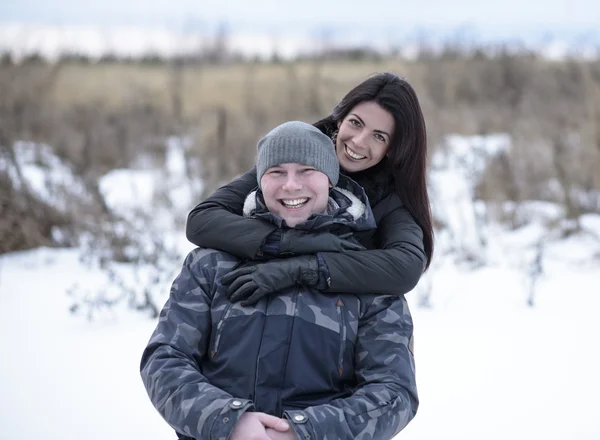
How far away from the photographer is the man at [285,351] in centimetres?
193

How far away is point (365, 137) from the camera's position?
8.71 ft

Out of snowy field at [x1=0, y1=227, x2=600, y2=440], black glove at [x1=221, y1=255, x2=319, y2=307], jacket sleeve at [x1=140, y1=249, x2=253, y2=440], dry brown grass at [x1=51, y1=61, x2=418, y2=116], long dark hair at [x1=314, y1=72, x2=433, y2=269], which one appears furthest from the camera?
dry brown grass at [x1=51, y1=61, x2=418, y2=116]

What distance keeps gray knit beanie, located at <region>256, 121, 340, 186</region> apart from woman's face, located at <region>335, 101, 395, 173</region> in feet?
1.13

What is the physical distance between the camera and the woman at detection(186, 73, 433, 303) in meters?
2.12

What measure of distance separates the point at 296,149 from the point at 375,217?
1.73 ft

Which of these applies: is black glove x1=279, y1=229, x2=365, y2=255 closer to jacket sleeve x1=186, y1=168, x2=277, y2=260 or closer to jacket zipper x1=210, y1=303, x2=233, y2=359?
jacket sleeve x1=186, y1=168, x2=277, y2=260

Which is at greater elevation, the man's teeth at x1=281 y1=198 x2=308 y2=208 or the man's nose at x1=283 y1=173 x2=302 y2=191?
the man's nose at x1=283 y1=173 x2=302 y2=191

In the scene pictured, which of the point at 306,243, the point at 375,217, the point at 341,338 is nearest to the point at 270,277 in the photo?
the point at 306,243

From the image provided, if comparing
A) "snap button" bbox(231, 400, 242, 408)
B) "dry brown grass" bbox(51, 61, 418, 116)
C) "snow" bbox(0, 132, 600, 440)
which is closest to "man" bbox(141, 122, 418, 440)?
"snap button" bbox(231, 400, 242, 408)

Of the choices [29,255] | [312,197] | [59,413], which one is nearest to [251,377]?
[312,197]

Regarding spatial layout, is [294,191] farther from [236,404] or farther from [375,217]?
[236,404]

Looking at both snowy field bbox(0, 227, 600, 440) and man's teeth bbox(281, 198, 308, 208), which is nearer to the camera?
man's teeth bbox(281, 198, 308, 208)

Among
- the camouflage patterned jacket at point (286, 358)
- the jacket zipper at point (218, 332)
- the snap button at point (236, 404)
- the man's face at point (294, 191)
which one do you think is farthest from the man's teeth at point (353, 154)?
the snap button at point (236, 404)

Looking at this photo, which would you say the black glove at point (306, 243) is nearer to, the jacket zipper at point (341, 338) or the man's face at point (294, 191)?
the man's face at point (294, 191)
